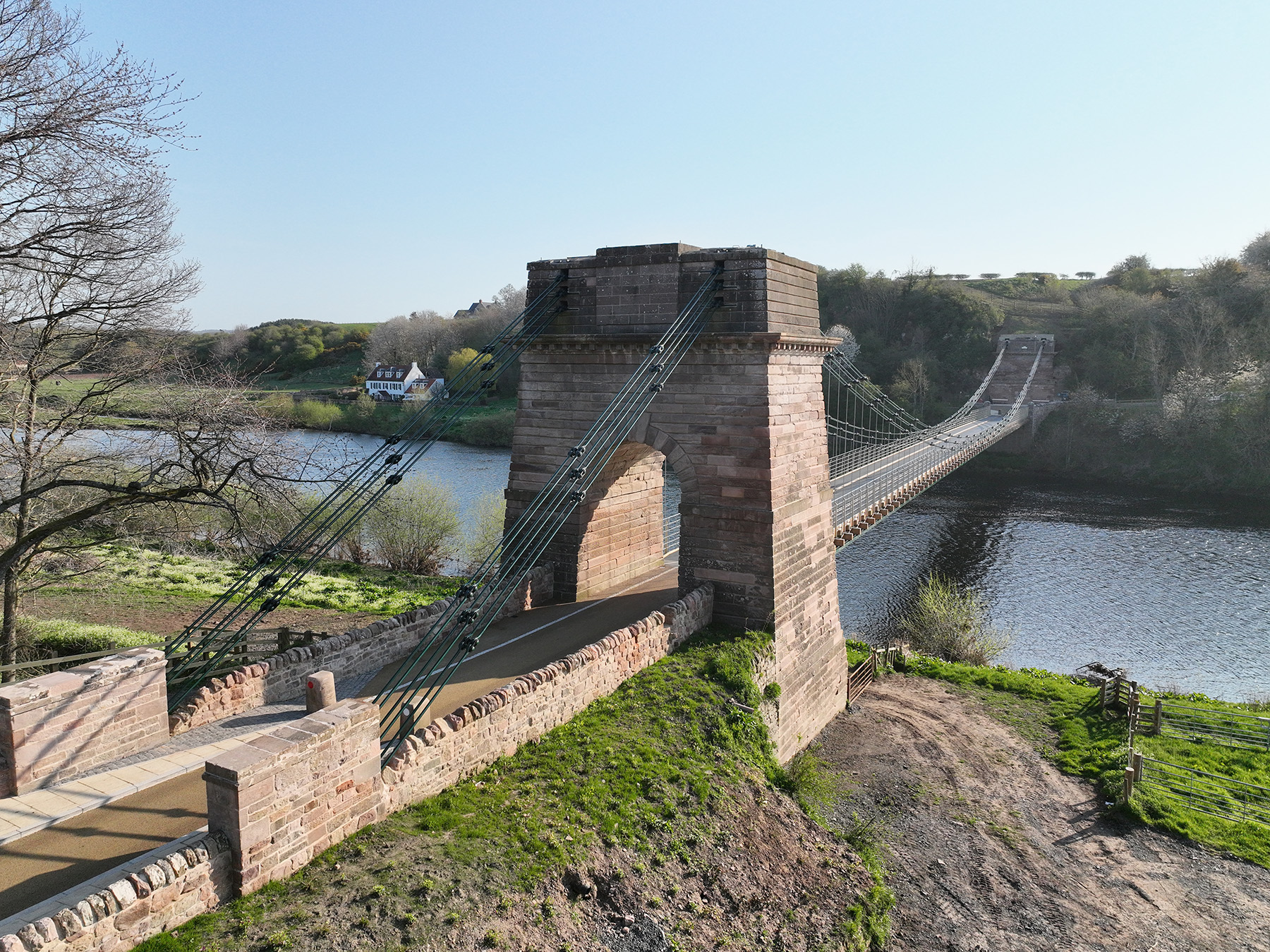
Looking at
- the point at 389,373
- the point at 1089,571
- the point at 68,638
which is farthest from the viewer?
the point at 389,373

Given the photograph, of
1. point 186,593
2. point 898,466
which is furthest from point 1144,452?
point 186,593

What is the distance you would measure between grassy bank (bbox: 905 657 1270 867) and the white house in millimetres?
43275

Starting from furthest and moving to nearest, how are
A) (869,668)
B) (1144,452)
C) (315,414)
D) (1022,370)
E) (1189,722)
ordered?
(1022,370) < (315,414) < (1144,452) < (869,668) < (1189,722)

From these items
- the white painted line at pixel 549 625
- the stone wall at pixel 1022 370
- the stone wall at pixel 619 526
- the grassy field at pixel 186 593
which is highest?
the stone wall at pixel 1022 370

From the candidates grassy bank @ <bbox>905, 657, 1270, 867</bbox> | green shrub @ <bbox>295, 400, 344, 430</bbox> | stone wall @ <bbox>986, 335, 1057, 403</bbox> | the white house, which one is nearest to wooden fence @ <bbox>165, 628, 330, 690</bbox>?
grassy bank @ <bbox>905, 657, 1270, 867</bbox>

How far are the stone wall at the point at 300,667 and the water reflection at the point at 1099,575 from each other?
1383 centimetres

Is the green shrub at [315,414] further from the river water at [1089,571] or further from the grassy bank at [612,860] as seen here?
the grassy bank at [612,860]

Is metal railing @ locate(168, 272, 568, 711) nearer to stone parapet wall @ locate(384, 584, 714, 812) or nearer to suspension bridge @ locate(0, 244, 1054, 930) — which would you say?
suspension bridge @ locate(0, 244, 1054, 930)

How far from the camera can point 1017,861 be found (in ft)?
31.0

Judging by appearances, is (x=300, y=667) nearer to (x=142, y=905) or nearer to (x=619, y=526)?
(x=142, y=905)

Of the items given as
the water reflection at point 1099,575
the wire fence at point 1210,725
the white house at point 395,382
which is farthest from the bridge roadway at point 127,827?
the white house at point 395,382

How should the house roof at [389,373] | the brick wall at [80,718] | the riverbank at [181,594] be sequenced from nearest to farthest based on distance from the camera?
the brick wall at [80,718] → the riverbank at [181,594] → the house roof at [389,373]

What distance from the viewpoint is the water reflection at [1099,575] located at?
19219 mm

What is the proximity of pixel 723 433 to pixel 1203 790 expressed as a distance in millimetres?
7967
